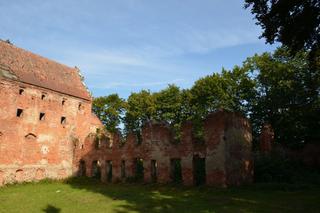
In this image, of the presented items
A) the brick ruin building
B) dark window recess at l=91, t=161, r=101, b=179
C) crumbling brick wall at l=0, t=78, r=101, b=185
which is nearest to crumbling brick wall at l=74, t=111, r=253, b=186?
the brick ruin building

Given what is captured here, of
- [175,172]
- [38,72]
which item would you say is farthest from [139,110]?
[175,172]

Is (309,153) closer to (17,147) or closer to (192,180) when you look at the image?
(192,180)

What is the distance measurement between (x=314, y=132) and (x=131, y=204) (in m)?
20.1

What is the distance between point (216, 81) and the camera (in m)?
36.9

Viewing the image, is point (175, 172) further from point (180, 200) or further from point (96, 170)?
point (96, 170)

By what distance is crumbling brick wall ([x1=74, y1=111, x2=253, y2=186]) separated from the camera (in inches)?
754

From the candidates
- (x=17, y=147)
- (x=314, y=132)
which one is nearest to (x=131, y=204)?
(x=17, y=147)

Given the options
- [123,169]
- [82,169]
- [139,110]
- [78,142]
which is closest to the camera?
[123,169]

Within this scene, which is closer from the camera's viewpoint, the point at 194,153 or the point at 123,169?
the point at 194,153

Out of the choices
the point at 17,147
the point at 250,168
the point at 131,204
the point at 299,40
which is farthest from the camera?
the point at 17,147

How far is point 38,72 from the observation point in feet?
98.8

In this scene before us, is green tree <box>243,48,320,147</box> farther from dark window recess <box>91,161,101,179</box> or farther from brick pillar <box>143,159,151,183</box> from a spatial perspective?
dark window recess <box>91,161,101,179</box>

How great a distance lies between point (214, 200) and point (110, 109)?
3414 cm

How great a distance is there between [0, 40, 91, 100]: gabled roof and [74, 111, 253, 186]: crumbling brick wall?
8.17 meters
